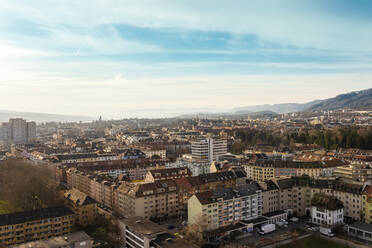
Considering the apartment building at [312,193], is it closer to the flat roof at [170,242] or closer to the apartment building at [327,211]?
the apartment building at [327,211]

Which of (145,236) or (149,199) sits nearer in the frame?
(145,236)

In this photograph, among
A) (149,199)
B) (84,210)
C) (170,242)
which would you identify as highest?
(149,199)

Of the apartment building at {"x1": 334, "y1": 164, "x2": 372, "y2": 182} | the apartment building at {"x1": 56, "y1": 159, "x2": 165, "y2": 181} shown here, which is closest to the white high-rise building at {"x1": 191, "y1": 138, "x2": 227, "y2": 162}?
the apartment building at {"x1": 56, "y1": 159, "x2": 165, "y2": 181}

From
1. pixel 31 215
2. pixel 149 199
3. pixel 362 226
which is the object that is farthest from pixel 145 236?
pixel 362 226

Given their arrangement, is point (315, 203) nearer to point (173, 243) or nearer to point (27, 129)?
point (173, 243)

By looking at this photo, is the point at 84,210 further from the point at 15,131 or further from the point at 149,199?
the point at 15,131

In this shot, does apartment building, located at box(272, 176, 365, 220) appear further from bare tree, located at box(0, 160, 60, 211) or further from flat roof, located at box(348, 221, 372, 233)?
bare tree, located at box(0, 160, 60, 211)

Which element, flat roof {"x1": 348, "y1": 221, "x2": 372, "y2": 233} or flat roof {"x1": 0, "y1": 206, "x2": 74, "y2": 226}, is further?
flat roof {"x1": 0, "y1": 206, "x2": 74, "y2": 226}
